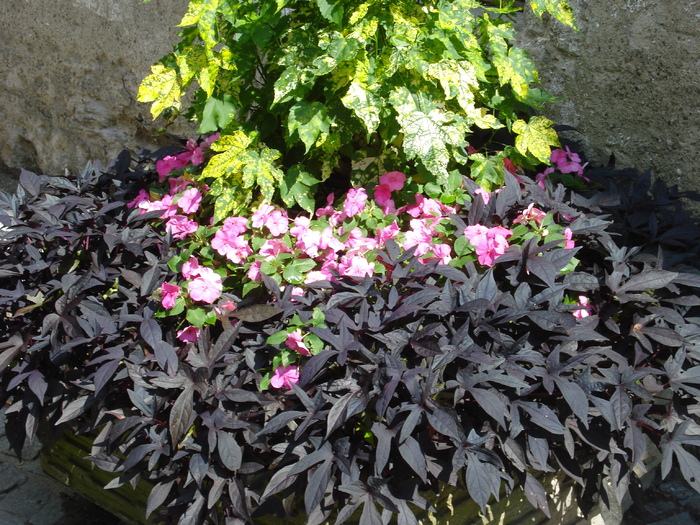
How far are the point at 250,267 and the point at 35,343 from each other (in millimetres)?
664

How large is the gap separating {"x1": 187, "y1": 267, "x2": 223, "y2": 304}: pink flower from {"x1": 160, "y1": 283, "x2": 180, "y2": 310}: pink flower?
0.04 m

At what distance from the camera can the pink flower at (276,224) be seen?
1.94 meters

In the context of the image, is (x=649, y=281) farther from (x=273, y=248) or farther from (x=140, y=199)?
(x=140, y=199)

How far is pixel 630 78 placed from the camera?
239cm

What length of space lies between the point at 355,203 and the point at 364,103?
0.35 m

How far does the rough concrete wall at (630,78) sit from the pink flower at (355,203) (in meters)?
1.14

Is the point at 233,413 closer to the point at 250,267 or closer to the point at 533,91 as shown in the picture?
the point at 250,267

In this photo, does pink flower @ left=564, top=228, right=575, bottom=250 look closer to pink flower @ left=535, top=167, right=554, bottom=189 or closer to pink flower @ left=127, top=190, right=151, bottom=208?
pink flower @ left=535, top=167, right=554, bottom=189

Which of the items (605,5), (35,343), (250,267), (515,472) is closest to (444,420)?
(515,472)

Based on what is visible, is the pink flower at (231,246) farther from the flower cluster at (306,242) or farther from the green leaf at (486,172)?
the green leaf at (486,172)

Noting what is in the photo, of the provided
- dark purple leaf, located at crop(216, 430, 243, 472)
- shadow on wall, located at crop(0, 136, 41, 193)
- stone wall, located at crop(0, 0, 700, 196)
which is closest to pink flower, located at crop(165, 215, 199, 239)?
dark purple leaf, located at crop(216, 430, 243, 472)

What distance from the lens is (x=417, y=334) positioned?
1.50 metres

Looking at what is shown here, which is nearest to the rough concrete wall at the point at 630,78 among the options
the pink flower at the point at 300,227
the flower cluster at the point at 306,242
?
the flower cluster at the point at 306,242

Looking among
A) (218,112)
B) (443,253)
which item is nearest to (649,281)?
(443,253)
